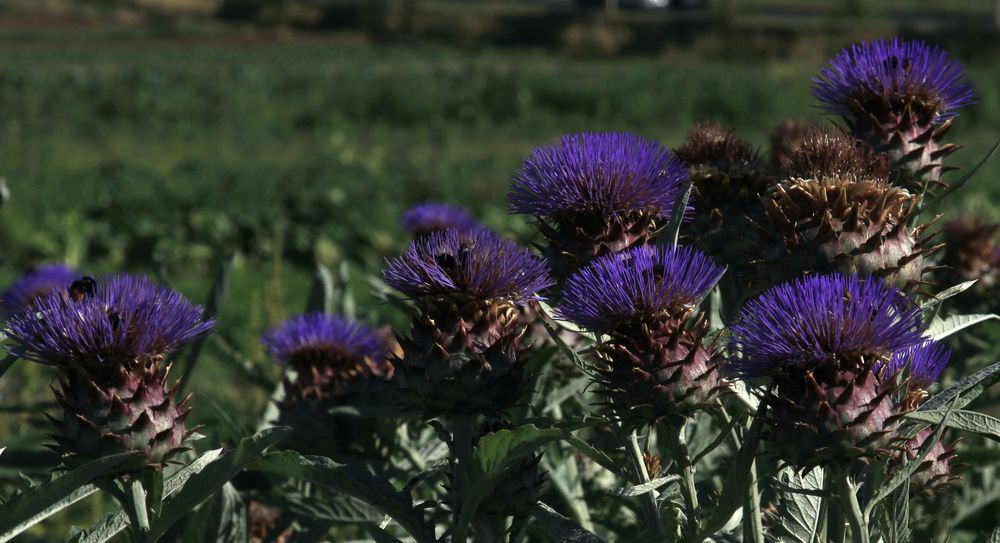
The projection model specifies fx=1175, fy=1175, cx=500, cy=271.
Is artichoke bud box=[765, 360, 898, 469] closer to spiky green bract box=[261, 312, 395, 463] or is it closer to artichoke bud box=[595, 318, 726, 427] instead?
artichoke bud box=[595, 318, 726, 427]

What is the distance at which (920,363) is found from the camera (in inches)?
84.7

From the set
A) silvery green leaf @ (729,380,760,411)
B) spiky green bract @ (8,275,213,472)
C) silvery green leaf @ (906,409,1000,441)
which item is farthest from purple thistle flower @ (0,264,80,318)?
silvery green leaf @ (906,409,1000,441)

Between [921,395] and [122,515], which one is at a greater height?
[921,395]

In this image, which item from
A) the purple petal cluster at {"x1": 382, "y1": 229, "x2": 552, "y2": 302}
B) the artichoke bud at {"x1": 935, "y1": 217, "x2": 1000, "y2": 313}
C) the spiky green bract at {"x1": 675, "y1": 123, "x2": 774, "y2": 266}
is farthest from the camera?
the artichoke bud at {"x1": 935, "y1": 217, "x2": 1000, "y2": 313}

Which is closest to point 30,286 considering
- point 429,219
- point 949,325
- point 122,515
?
point 429,219

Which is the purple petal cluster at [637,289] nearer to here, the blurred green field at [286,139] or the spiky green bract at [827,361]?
the spiky green bract at [827,361]

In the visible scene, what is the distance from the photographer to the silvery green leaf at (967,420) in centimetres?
187

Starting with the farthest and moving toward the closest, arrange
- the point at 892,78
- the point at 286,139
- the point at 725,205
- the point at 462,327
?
the point at 286,139
the point at 725,205
the point at 892,78
the point at 462,327

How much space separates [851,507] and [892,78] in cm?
92

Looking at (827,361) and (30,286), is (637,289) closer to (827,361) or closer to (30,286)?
(827,361)

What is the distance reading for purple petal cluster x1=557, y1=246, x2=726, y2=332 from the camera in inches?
79.4

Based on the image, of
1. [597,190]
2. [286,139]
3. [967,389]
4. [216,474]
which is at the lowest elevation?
[286,139]

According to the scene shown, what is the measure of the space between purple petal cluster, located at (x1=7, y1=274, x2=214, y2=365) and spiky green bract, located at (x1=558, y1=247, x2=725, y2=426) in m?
0.70

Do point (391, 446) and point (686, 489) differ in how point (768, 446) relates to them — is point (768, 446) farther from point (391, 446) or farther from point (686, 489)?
point (391, 446)
